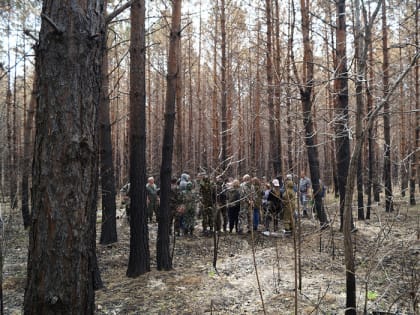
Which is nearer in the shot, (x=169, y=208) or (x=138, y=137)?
(x=138, y=137)

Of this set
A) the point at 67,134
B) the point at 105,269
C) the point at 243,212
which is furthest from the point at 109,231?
the point at 67,134

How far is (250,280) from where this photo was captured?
19.7ft

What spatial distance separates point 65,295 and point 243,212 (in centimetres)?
864

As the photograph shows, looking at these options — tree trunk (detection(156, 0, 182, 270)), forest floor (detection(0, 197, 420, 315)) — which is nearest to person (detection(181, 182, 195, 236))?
forest floor (detection(0, 197, 420, 315))

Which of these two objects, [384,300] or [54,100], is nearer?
[54,100]

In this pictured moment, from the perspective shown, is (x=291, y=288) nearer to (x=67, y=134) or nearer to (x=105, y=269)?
(x=105, y=269)

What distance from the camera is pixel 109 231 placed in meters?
8.45

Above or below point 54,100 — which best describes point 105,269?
below

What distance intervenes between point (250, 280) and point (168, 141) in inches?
115

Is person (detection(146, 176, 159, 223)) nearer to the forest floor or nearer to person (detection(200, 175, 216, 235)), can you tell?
person (detection(200, 175, 216, 235))

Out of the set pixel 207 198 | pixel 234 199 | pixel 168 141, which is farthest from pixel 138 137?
pixel 234 199

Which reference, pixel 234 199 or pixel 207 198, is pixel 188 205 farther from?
pixel 234 199

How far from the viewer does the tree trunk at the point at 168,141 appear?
6.29 meters

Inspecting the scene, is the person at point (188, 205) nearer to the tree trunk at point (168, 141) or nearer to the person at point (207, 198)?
the person at point (207, 198)
